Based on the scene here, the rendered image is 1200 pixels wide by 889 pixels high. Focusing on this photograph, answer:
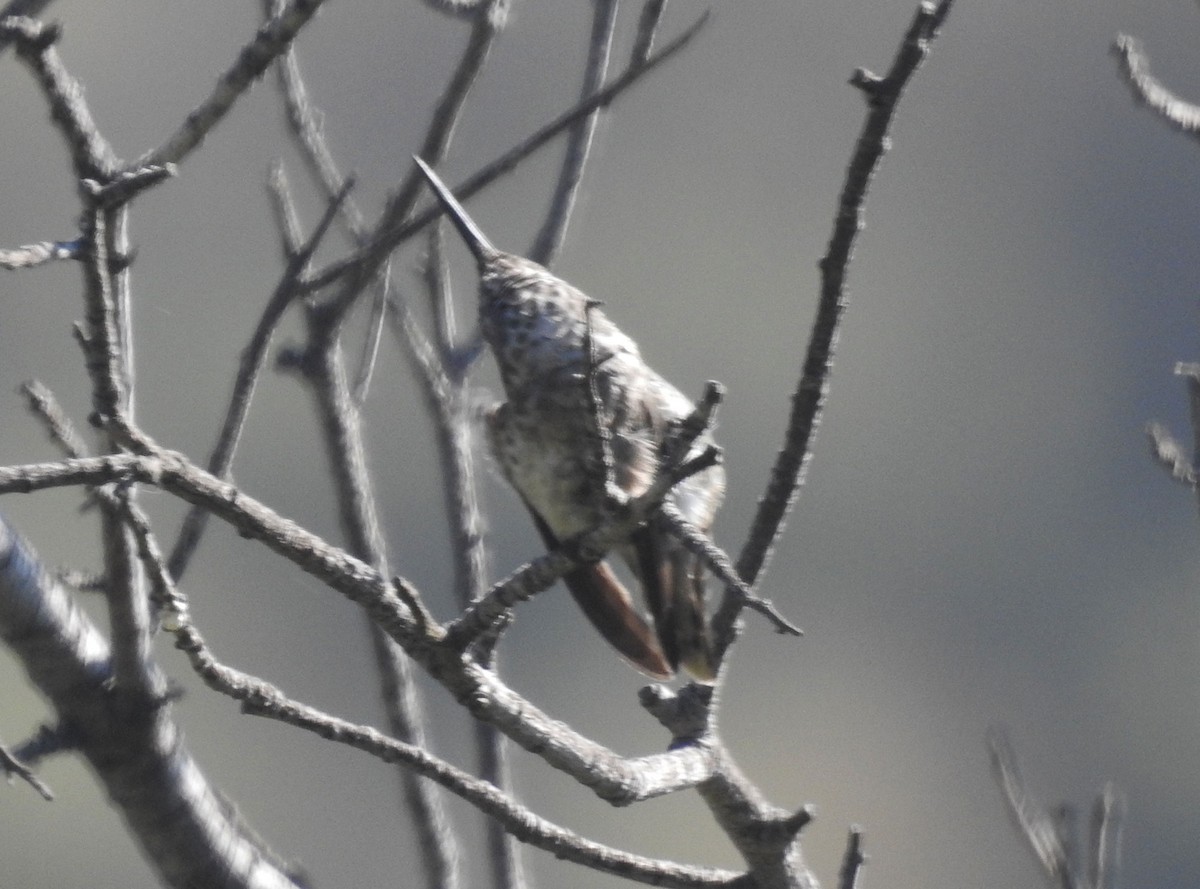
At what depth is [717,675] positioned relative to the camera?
7.01ft

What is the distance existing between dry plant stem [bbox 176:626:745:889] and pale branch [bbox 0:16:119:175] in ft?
1.84

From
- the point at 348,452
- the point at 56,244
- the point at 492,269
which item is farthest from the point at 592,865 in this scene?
the point at 492,269

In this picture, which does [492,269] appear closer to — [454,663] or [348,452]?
[348,452]

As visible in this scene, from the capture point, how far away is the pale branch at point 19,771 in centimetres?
199

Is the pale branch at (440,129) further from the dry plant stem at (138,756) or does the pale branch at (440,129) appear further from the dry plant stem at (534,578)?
the dry plant stem at (534,578)

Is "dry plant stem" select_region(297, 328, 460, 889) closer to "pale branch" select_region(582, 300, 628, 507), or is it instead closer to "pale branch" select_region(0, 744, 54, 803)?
"pale branch" select_region(0, 744, 54, 803)

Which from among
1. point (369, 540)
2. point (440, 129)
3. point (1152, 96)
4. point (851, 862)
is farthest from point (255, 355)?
point (1152, 96)

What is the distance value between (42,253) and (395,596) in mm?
535

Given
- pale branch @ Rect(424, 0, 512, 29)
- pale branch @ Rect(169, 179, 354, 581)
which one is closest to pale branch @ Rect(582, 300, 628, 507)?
pale branch @ Rect(169, 179, 354, 581)

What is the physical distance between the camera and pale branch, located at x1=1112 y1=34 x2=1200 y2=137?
2.04 m

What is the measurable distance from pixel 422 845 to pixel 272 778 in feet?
15.2

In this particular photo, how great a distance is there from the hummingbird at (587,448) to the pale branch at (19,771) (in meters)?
1.02

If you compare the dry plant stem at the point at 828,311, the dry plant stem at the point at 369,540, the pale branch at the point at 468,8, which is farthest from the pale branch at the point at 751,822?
the pale branch at the point at 468,8

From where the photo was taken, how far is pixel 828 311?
1.85m
